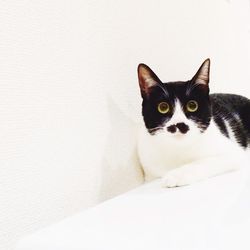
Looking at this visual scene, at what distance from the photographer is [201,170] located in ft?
2.95

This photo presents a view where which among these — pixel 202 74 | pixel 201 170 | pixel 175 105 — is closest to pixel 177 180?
pixel 201 170

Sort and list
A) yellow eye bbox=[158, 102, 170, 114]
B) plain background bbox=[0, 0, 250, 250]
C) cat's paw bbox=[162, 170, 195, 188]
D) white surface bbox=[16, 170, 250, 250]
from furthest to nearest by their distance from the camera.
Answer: yellow eye bbox=[158, 102, 170, 114], cat's paw bbox=[162, 170, 195, 188], plain background bbox=[0, 0, 250, 250], white surface bbox=[16, 170, 250, 250]

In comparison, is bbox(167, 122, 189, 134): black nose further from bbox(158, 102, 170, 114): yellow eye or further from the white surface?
the white surface

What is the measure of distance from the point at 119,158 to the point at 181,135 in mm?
190

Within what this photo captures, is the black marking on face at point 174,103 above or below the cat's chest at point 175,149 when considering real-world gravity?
above

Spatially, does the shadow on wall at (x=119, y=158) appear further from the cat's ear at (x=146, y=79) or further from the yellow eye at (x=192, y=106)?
the yellow eye at (x=192, y=106)

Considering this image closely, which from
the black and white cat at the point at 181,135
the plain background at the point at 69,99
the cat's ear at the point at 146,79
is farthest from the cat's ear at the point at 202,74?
the plain background at the point at 69,99

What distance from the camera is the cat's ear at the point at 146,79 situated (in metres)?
0.96

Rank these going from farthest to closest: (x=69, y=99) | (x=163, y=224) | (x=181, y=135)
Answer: (x=181, y=135), (x=69, y=99), (x=163, y=224)

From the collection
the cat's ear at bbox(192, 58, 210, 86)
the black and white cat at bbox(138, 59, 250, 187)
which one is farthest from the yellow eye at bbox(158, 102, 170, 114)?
the cat's ear at bbox(192, 58, 210, 86)

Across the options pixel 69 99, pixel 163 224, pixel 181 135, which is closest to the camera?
pixel 163 224

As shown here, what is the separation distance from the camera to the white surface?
0.51 m

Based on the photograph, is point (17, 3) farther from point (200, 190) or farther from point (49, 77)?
point (200, 190)

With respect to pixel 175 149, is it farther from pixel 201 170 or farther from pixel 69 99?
pixel 69 99
